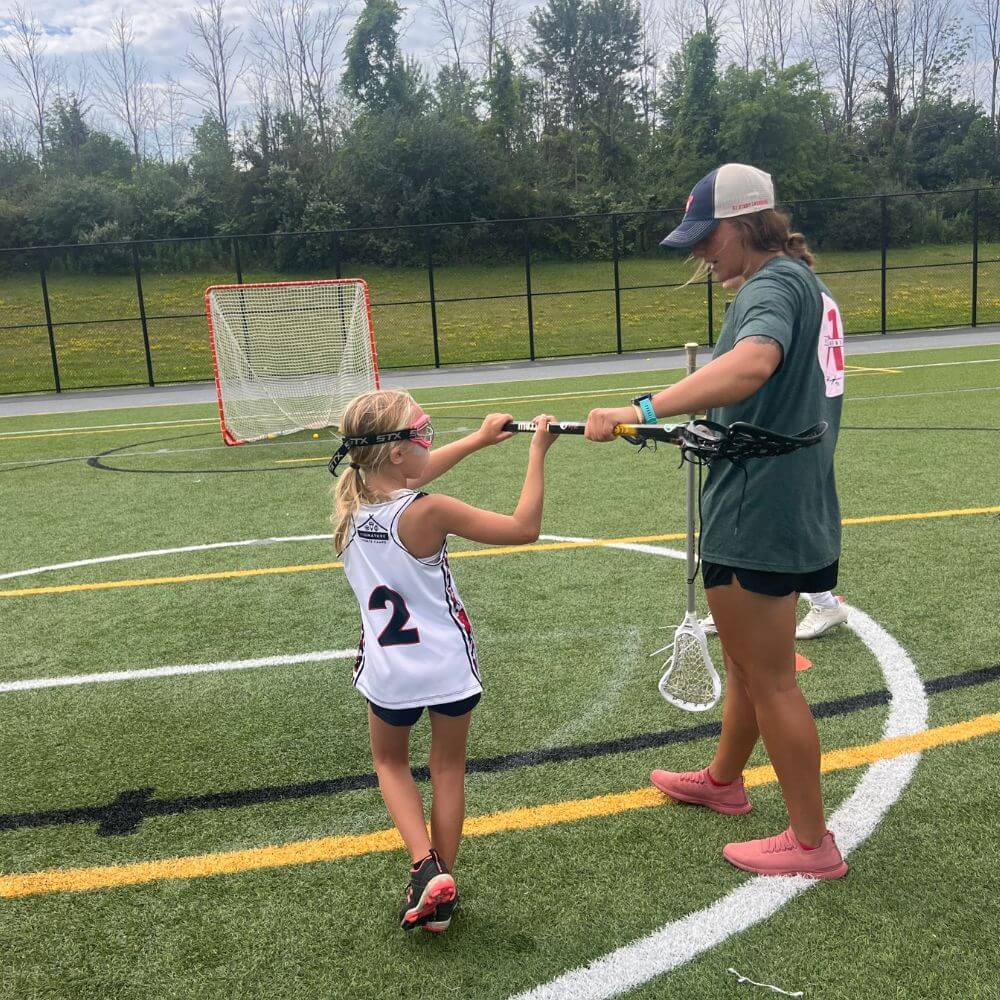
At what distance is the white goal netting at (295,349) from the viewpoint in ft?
44.7

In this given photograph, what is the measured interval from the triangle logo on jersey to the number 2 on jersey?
140mm

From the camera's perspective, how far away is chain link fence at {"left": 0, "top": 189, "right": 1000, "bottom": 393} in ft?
89.6

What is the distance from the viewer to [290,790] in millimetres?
3598

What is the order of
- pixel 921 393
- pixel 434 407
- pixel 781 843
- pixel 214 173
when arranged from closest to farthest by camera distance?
pixel 781 843, pixel 921 393, pixel 434 407, pixel 214 173

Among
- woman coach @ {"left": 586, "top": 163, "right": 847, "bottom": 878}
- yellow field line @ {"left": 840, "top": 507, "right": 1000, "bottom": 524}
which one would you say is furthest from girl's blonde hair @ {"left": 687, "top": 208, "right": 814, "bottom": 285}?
yellow field line @ {"left": 840, "top": 507, "right": 1000, "bottom": 524}

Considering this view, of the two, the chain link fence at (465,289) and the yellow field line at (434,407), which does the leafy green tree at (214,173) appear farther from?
the yellow field line at (434,407)

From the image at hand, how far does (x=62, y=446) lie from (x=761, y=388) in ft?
42.9

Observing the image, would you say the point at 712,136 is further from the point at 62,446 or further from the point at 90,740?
the point at 90,740

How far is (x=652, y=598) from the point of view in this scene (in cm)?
558

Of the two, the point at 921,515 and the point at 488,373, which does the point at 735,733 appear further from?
the point at 488,373

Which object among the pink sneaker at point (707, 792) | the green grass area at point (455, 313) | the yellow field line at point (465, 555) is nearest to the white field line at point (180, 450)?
the yellow field line at point (465, 555)

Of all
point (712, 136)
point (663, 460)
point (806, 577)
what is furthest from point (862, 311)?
point (806, 577)

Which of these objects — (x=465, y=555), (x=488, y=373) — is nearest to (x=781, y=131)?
(x=488, y=373)

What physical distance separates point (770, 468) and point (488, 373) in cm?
2026
